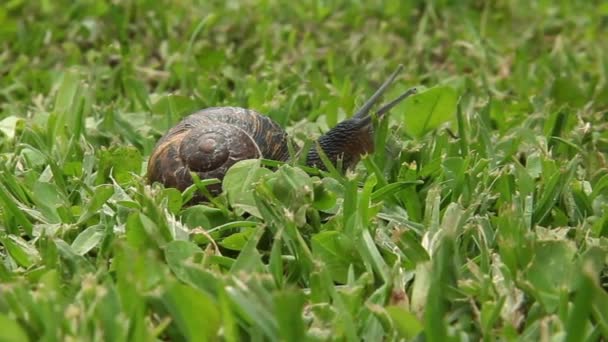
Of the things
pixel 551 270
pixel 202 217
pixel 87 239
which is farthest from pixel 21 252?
pixel 551 270

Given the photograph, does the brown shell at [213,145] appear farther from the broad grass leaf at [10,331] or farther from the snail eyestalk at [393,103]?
the broad grass leaf at [10,331]

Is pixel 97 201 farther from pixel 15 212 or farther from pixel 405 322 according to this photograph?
pixel 405 322

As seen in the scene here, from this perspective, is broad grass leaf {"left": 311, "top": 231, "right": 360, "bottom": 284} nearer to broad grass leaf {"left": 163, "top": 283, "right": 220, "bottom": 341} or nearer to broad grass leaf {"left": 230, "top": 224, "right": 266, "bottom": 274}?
broad grass leaf {"left": 230, "top": 224, "right": 266, "bottom": 274}

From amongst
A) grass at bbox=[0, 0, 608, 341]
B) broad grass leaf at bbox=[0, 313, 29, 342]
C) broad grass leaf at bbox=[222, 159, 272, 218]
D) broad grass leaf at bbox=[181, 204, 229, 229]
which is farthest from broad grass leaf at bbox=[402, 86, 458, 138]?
broad grass leaf at bbox=[0, 313, 29, 342]

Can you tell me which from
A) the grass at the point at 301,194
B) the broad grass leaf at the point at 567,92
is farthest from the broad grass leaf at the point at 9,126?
the broad grass leaf at the point at 567,92

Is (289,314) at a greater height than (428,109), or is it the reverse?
(289,314)

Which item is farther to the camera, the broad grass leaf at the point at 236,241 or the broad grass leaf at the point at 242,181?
the broad grass leaf at the point at 242,181
